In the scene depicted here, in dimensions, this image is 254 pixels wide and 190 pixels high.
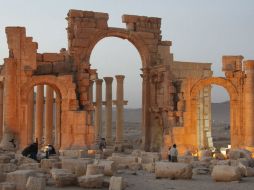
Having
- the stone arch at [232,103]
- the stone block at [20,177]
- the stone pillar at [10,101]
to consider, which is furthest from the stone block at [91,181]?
the stone arch at [232,103]

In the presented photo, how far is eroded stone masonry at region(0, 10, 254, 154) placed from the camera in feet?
71.3

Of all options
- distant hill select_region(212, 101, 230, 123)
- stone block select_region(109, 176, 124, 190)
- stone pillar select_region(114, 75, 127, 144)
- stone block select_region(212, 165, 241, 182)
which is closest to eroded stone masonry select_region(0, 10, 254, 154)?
stone pillar select_region(114, 75, 127, 144)

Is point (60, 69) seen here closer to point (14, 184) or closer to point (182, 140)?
point (182, 140)

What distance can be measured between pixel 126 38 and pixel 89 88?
3264mm

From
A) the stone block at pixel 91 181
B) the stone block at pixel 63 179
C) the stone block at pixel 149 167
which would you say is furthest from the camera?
the stone block at pixel 149 167

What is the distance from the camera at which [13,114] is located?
2148cm

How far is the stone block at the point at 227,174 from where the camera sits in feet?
40.5

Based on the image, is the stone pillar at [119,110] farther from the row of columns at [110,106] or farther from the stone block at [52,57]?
the stone block at [52,57]

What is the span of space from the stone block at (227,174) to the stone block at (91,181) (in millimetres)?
3157

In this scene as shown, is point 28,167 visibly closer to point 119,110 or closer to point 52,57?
point 52,57

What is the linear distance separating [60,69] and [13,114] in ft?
10.7

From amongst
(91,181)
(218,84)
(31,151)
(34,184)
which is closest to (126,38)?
(218,84)

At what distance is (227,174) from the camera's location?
12.4 m

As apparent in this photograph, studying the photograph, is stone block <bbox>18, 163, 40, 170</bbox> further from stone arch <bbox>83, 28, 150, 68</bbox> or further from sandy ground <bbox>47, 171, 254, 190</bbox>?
stone arch <bbox>83, 28, 150, 68</bbox>
